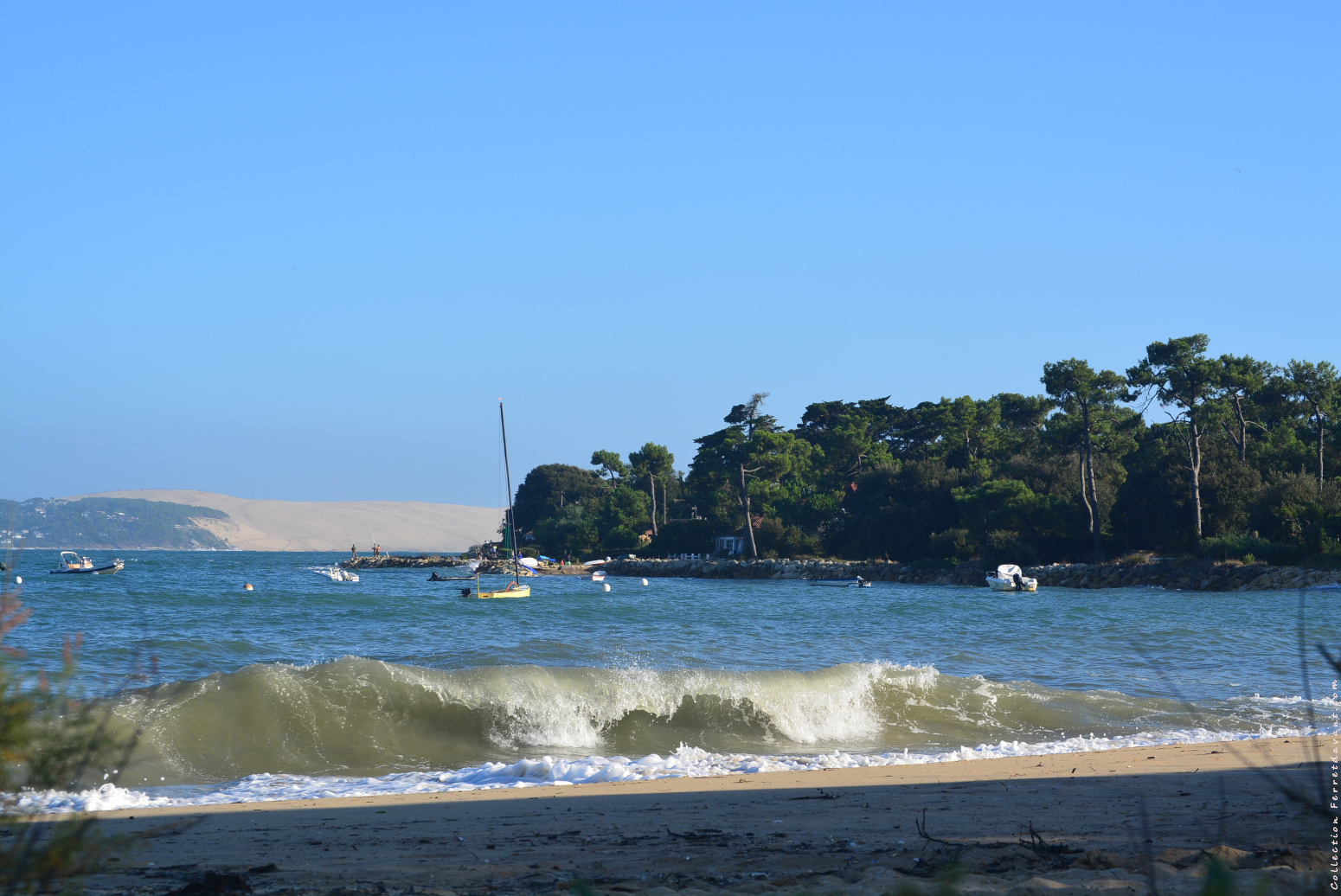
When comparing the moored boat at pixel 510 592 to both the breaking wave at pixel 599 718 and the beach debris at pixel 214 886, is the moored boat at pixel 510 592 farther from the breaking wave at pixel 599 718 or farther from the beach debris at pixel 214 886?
the beach debris at pixel 214 886

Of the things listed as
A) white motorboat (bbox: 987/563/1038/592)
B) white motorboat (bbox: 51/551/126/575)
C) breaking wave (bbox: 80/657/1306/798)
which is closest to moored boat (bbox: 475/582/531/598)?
white motorboat (bbox: 987/563/1038/592)

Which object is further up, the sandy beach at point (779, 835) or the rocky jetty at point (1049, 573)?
the sandy beach at point (779, 835)

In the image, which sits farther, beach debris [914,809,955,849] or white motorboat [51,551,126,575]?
white motorboat [51,551,126,575]

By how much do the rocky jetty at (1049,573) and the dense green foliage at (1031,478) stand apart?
2241mm

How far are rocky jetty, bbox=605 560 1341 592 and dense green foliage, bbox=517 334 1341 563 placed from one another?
2241 millimetres

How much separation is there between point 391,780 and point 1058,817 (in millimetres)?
6095

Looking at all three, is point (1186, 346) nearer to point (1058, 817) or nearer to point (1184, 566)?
point (1184, 566)

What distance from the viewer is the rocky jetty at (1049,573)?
45.3 m

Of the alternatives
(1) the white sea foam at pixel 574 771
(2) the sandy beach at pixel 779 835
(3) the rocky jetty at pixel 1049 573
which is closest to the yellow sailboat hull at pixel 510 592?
(3) the rocky jetty at pixel 1049 573

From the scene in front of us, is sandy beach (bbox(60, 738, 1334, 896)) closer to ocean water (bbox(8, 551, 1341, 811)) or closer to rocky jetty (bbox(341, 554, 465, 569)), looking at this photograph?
ocean water (bbox(8, 551, 1341, 811))

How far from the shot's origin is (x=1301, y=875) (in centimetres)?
433

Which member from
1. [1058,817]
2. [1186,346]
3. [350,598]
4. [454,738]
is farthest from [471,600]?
[1186,346]

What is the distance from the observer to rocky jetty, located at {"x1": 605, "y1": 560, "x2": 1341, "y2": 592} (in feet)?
149

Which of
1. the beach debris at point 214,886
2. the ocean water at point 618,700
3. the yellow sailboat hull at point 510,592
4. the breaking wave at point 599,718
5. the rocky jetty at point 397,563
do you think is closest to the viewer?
the beach debris at point 214,886
